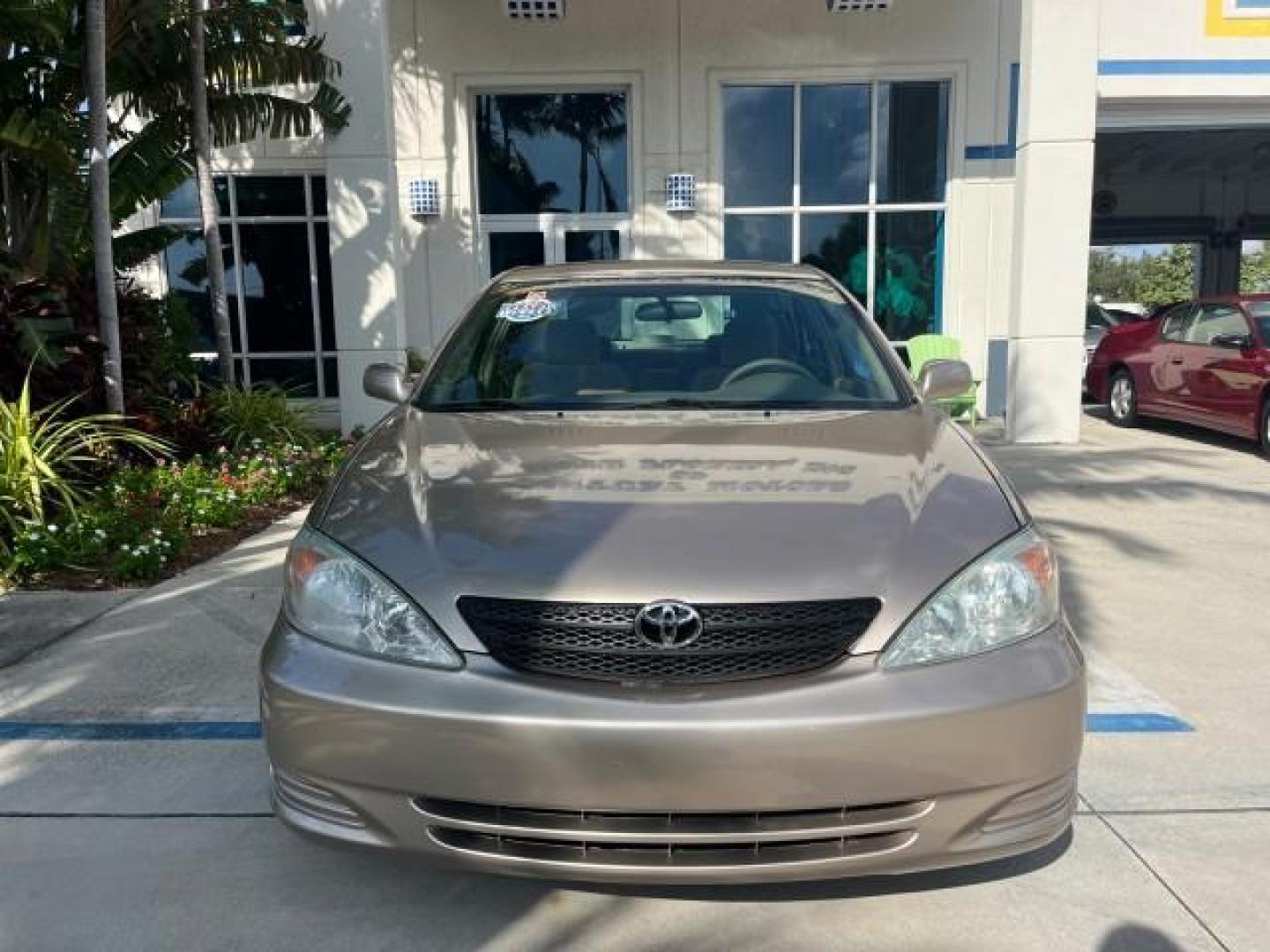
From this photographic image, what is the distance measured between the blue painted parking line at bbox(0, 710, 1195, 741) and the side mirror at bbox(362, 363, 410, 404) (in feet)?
4.31

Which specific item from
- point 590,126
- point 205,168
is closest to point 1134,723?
point 205,168

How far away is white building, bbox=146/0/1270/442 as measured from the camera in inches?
459

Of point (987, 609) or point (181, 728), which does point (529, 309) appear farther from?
point (987, 609)

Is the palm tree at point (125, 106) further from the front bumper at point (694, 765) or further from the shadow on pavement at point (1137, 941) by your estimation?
Answer: the shadow on pavement at point (1137, 941)

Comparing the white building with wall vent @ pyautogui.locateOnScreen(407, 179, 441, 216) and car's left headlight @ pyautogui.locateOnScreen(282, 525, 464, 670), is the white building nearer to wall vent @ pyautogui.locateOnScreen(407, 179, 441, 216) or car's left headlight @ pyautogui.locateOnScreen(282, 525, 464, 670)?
wall vent @ pyautogui.locateOnScreen(407, 179, 441, 216)

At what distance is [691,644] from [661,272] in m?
2.24

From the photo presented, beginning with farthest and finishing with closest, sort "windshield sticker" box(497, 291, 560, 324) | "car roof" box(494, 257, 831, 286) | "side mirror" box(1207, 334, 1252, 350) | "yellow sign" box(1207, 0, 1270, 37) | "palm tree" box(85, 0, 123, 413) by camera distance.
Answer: "yellow sign" box(1207, 0, 1270, 37) < "side mirror" box(1207, 334, 1252, 350) < "palm tree" box(85, 0, 123, 413) < "car roof" box(494, 257, 831, 286) < "windshield sticker" box(497, 291, 560, 324)

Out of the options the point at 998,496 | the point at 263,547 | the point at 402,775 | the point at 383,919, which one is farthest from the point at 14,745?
the point at 998,496

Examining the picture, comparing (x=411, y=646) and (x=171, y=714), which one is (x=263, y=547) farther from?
(x=411, y=646)

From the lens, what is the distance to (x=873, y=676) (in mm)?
2223

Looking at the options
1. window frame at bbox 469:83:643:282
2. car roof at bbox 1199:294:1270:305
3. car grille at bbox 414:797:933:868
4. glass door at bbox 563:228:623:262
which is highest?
window frame at bbox 469:83:643:282

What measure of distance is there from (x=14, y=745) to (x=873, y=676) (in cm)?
314

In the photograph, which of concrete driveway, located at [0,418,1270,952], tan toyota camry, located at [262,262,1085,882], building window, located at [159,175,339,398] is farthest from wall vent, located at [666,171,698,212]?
tan toyota camry, located at [262,262,1085,882]

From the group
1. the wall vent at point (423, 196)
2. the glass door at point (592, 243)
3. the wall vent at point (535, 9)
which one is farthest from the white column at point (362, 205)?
the glass door at point (592, 243)
